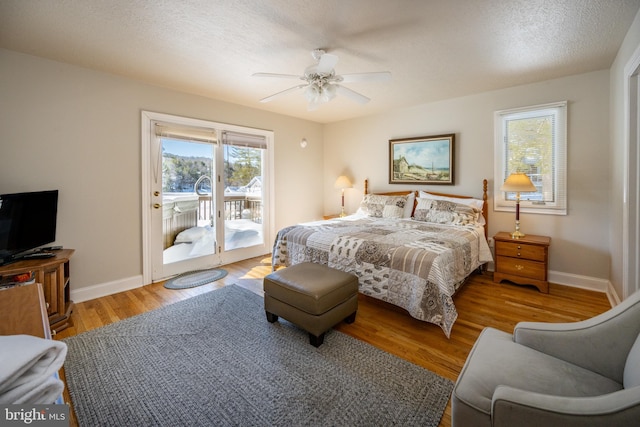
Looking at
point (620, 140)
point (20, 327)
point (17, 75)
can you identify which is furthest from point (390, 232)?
point (17, 75)

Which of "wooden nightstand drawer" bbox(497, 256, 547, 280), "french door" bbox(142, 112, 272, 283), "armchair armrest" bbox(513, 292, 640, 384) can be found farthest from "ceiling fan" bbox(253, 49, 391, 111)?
"wooden nightstand drawer" bbox(497, 256, 547, 280)

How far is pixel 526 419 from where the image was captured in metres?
0.95

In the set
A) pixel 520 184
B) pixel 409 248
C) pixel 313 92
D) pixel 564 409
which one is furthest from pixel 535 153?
pixel 564 409

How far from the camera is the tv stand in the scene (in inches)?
91.2

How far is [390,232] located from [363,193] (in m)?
2.17

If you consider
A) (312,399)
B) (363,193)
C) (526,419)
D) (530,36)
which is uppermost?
(530,36)

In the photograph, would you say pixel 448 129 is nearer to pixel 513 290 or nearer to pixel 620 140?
pixel 620 140

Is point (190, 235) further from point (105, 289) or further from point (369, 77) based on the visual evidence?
point (369, 77)

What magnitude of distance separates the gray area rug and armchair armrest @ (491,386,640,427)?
0.72 metres

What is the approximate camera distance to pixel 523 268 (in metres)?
3.42

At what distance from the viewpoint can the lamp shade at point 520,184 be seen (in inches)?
131

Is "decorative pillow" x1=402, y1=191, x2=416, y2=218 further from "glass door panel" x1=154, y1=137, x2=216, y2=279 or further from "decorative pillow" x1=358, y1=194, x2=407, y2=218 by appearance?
"glass door panel" x1=154, y1=137, x2=216, y2=279

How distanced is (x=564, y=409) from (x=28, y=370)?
4.74 feet

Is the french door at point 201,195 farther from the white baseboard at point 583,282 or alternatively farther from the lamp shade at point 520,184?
the white baseboard at point 583,282
